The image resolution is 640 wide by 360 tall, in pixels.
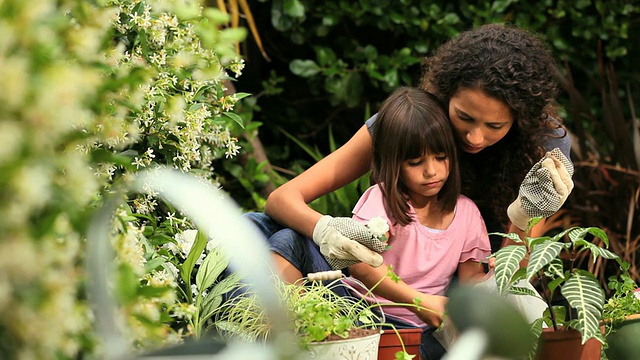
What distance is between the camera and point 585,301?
1559mm

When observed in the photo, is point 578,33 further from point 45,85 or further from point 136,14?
point 45,85

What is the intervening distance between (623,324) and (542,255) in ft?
0.91

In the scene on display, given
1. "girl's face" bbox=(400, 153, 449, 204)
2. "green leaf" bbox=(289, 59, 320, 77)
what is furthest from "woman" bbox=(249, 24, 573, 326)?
Result: "green leaf" bbox=(289, 59, 320, 77)

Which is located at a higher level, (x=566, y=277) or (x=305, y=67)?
(x=566, y=277)

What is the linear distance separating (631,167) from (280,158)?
1597mm

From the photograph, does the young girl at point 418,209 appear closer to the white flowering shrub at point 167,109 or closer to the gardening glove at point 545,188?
the gardening glove at point 545,188

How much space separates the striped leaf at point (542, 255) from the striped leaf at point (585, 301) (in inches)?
2.7

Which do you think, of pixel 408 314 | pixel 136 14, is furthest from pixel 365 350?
pixel 136 14

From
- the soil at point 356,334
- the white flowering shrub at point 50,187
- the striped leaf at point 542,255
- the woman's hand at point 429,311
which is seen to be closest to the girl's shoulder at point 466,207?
the woman's hand at point 429,311

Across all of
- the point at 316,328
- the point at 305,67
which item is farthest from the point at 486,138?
the point at 305,67

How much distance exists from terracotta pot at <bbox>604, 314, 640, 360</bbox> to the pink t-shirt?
2.09ft

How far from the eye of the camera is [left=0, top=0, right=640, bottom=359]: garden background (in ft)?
2.26

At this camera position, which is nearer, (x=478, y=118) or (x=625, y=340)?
(x=625, y=340)

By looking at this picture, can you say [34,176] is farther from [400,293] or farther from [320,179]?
[320,179]
